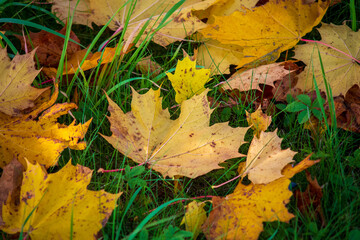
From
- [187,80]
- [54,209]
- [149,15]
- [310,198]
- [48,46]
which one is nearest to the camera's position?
[54,209]

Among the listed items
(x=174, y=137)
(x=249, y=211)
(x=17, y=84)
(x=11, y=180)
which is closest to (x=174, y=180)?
(x=174, y=137)

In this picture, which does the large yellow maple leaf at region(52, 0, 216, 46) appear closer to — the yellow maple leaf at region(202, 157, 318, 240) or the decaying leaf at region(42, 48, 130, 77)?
the decaying leaf at region(42, 48, 130, 77)

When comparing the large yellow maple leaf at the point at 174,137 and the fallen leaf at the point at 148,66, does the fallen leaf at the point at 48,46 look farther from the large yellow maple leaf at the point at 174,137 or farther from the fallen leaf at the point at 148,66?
the large yellow maple leaf at the point at 174,137

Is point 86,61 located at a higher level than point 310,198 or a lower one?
higher

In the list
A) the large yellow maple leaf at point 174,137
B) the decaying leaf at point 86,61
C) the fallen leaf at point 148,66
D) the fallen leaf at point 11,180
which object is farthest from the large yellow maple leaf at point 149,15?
the fallen leaf at point 11,180

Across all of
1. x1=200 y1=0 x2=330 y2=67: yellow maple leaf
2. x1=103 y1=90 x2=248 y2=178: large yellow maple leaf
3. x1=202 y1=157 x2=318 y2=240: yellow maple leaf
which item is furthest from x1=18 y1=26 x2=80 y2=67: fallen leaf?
x1=202 y1=157 x2=318 y2=240: yellow maple leaf

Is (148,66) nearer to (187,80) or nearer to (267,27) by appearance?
(187,80)

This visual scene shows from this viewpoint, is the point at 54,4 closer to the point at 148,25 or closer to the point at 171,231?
the point at 148,25
